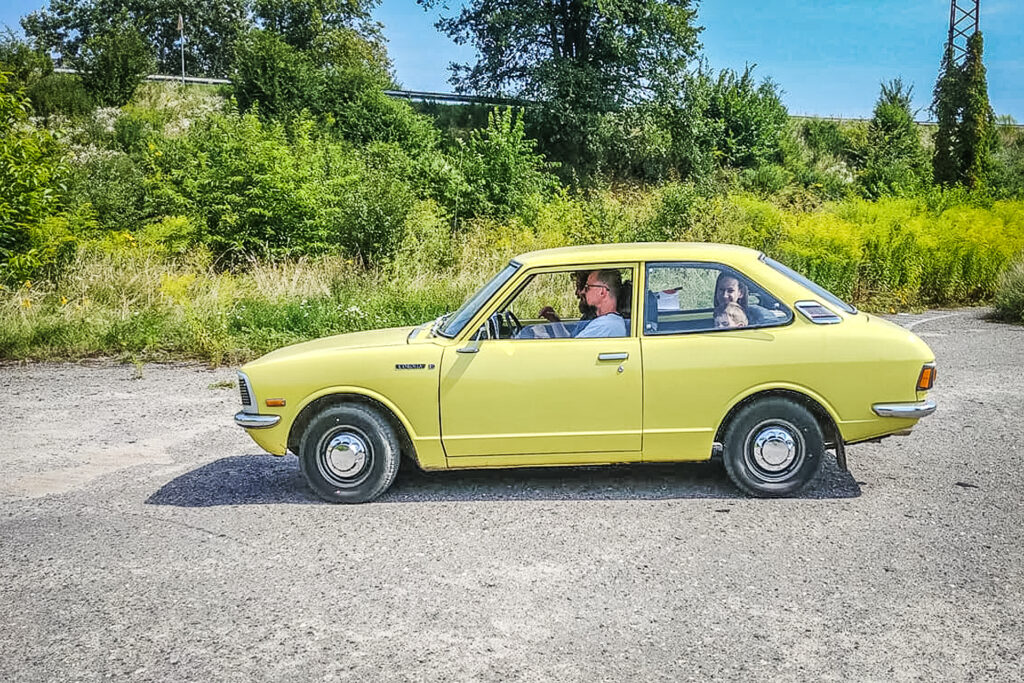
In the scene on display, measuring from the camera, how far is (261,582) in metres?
5.19

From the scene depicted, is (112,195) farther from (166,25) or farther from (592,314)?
(166,25)

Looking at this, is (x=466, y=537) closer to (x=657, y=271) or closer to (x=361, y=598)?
(x=361, y=598)

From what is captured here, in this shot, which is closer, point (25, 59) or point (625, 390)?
point (625, 390)

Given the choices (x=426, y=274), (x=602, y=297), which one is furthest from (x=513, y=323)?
(x=426, y=274)

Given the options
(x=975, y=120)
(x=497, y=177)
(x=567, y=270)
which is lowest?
(x=567, y=270)

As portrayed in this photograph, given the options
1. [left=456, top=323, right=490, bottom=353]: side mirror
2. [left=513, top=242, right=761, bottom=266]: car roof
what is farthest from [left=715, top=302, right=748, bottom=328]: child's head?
[left=456, top=323, right=490, bottom=353]: side mirror

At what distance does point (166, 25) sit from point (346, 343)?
3109 inches

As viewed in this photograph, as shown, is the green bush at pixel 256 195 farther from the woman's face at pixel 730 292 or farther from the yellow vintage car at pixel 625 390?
the woman's face at pixel 730 292

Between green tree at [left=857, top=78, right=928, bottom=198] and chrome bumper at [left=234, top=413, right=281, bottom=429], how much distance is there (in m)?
32.9

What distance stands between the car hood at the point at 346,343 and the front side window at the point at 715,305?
5.56ft

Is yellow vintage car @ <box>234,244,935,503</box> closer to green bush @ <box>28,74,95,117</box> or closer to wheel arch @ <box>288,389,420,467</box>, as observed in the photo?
wheel arch @ <box>288,389,420,467</box>

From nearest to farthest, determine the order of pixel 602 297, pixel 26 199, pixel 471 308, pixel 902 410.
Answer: pixel 902 410, pixel 602 297, pixel 471 308, pixel 26 199

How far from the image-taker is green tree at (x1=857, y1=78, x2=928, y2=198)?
1464 inches

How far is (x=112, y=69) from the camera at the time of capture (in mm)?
44688
